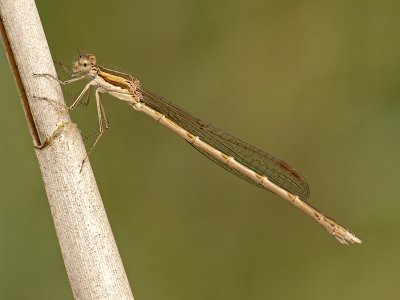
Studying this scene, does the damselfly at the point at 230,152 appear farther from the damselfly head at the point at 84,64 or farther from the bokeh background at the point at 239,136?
the bokeh background at the point at 239,136

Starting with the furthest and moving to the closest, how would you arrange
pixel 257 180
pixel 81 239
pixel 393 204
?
pixel 393 204
pixel 257 180
pixel 81 239

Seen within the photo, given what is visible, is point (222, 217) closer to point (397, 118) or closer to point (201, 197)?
point (201, 197)

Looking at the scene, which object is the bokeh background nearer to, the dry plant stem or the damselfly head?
the damselfly head

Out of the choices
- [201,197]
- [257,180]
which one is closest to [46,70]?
[257,180]

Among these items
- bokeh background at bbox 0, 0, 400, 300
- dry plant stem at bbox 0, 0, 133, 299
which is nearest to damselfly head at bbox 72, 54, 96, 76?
dry plant stem at bbox 0, 0, 133, 299

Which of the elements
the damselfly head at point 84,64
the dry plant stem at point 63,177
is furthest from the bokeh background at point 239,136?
the dry plant stem at point 63,177

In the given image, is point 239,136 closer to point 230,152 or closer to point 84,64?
point 230,152

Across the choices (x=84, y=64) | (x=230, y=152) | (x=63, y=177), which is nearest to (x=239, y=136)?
(x=230, y=152)
